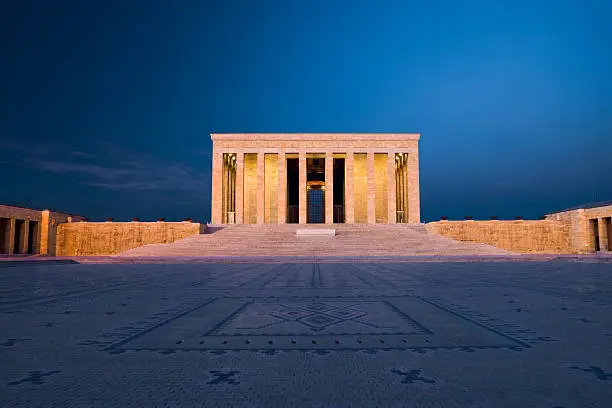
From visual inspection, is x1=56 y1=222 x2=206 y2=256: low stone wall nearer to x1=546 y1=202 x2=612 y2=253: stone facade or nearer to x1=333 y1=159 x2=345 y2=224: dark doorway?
x1=333 y1=159 x2=345 y2=224: dark doorway

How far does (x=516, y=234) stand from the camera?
32.0 m

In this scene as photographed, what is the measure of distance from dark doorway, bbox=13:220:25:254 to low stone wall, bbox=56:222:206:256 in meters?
2.98

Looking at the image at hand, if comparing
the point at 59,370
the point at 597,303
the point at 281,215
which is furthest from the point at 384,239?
the point at 59,370

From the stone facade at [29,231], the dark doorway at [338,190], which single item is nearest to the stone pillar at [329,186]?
the dark doorway at [338,190]

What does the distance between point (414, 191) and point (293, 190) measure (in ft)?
55.5

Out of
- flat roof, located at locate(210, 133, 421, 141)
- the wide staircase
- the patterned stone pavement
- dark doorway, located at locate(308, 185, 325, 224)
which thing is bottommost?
the patterned stone pavement

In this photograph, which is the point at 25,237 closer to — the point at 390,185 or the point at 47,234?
the point at 47,234

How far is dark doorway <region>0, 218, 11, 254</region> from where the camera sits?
3105cm

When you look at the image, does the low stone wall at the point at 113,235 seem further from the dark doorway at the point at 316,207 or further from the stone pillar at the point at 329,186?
the dark doorway at the point at 316,207

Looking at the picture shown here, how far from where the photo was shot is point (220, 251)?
22.9 m

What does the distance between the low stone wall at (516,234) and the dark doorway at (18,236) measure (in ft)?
117

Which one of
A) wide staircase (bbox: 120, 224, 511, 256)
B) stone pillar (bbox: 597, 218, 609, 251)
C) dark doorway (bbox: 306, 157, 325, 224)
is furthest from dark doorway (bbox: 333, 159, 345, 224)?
stone pillar (bbox: 597, 218, 609, 251)

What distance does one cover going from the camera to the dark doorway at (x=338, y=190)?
45.4 m

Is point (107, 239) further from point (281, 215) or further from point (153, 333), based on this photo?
point (153, 333)
